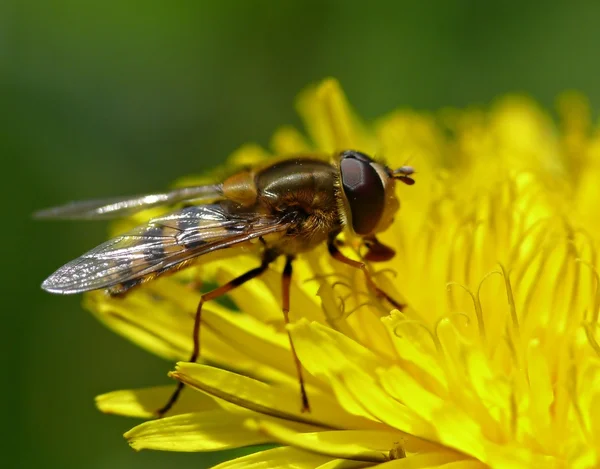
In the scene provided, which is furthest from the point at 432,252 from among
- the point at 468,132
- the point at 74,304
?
the point at 74,304

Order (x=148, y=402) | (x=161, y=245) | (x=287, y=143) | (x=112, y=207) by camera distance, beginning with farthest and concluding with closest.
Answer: (x=287, y=143) < (x=112, y=207) < (x=148, y=402) < (x=161, y=245)

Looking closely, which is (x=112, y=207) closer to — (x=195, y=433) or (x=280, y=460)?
(x=195, y=433)

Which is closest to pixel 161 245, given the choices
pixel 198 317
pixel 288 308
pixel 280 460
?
Result: pixel 198 317

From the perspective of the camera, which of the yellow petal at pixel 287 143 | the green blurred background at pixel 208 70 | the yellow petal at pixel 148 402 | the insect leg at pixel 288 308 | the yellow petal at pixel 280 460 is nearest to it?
the yellow petal at pixel 280 460

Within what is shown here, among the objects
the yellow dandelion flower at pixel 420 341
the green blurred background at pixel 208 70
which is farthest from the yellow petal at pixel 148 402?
the green blurred background at pixel 208 70

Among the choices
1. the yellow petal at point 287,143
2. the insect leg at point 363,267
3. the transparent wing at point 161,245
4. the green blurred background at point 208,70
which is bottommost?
the insect leg at point 363,267

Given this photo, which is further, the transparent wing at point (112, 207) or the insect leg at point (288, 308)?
the transparent wing at point (112, 207)

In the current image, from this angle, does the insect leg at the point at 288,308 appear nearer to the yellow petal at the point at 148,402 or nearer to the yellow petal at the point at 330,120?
the yellow petal at the point at 148,402
